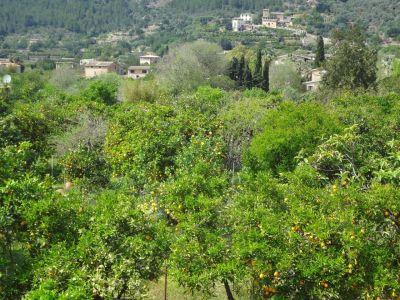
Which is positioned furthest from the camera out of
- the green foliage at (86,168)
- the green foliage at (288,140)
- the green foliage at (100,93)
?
the green foliage at (100,93)

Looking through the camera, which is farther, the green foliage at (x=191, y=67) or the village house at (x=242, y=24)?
the village house at (x=242, y=24)

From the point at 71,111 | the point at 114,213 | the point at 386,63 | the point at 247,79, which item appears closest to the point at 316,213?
the point at 114,213

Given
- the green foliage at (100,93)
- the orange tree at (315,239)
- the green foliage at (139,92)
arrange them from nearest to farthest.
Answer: the orange tree at (315,239), the green foliage at (100,93), the green foliage at (139,92)

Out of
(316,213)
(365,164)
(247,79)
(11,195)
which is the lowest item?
(247,79)

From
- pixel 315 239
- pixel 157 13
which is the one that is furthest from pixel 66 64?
pixel 157 13

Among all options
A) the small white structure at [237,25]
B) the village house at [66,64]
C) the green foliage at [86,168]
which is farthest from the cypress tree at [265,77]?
the small white structure at [237,25]

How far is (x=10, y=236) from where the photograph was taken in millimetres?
7719

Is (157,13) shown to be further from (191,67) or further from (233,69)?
(191,67)

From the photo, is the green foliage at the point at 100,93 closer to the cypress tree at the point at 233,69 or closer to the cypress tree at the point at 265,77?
the cypress tree at the point at 233,69

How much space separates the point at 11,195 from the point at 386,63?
49061 mm

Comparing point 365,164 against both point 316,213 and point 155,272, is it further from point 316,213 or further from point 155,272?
point 155,272

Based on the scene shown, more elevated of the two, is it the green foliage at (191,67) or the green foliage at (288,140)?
the green foliage at (288,140)

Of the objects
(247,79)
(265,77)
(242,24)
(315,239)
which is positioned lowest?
(247,79)

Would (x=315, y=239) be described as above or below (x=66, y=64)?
above
